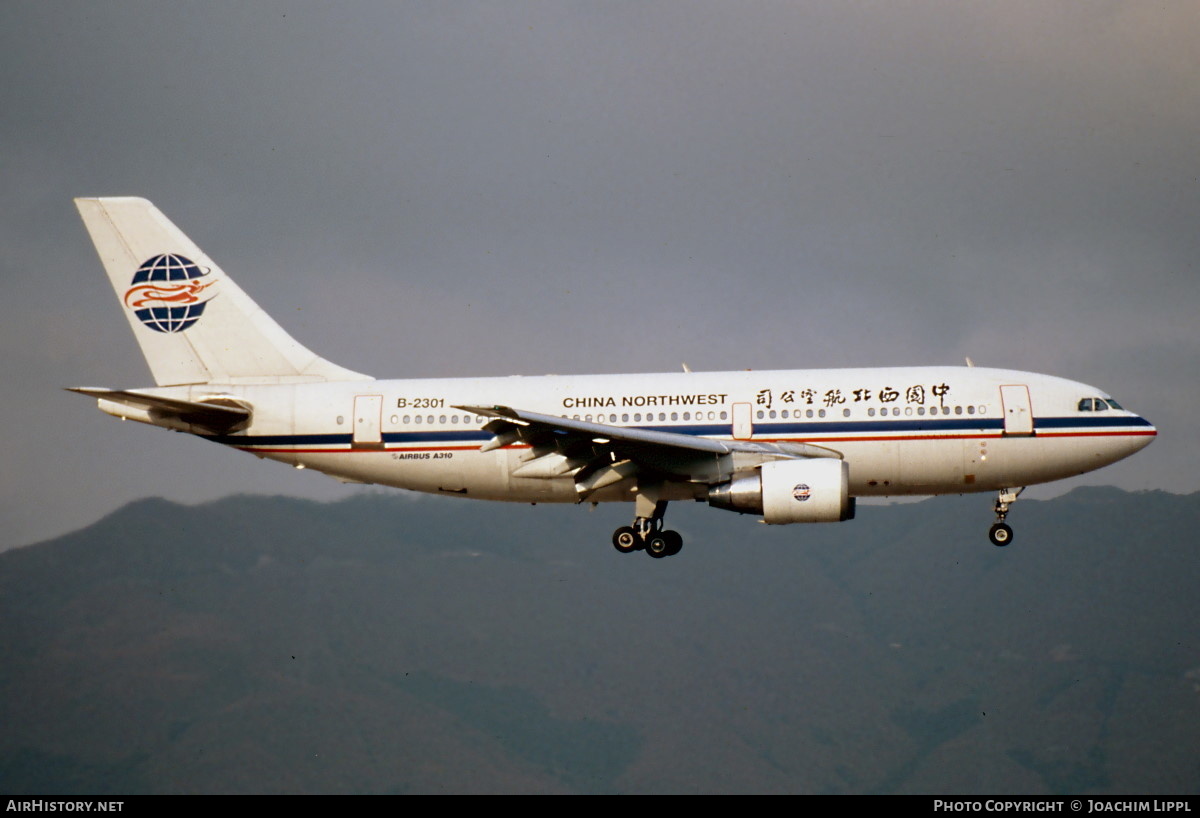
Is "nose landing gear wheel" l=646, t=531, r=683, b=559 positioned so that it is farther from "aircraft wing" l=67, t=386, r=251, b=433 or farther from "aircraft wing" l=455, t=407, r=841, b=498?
"aircraft wing" l=67, t=386, r=251, b=433

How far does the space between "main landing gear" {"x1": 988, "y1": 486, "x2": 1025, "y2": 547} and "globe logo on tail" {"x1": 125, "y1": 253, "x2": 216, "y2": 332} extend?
87.1 ft

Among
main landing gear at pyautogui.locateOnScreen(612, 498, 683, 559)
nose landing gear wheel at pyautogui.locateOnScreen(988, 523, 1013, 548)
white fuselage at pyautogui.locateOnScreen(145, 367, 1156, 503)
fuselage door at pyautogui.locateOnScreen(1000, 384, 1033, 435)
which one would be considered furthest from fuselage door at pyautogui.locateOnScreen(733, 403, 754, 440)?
nose landing gear wheel at pyautogui.locateOnScreen(988, 523, 1013, 548)

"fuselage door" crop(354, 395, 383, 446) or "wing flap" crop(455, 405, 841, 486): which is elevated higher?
"fuselage door" crop(354, 395, 383, 446)

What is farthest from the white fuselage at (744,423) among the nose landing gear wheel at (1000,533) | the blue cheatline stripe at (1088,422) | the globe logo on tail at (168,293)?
the globe logo on tail at (168,293)

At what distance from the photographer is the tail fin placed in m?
43.7

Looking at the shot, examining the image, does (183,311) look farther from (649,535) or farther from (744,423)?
(744,423)

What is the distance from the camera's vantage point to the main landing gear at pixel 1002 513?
39.7 metres

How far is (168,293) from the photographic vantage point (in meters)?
44.8

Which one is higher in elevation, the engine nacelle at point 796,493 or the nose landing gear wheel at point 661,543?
the engine nacelle at point 796,493

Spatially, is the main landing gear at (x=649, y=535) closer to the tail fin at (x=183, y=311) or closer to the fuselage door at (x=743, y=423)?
the fuselage door at (x=743, y=423)

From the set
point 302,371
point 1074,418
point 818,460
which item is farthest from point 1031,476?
point 302,371

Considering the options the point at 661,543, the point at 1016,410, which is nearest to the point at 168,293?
the point at 661,543

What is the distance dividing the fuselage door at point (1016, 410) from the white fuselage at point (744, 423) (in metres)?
0.04
